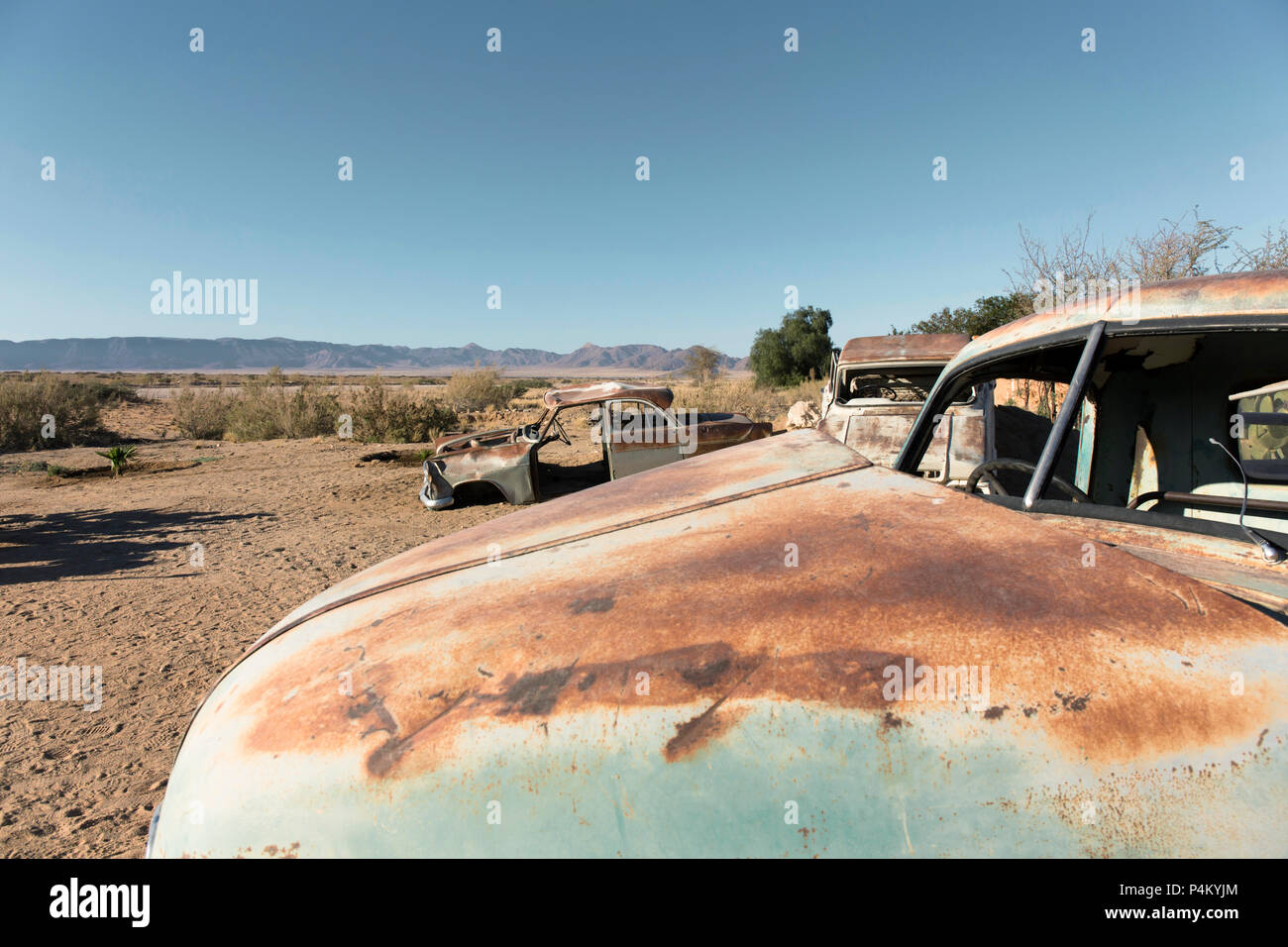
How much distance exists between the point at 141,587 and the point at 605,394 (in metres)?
5.02

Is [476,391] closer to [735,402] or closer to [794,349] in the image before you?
[735,402]

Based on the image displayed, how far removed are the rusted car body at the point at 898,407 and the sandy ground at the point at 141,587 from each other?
15.4 ft

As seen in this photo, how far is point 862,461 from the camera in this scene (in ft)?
5.79

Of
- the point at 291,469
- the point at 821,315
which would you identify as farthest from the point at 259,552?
the point at 821,315

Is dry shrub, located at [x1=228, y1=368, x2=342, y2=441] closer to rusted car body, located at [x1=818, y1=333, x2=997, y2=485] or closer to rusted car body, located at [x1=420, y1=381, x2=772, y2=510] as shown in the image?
rusted car body, located at [x1=420, y1=381, x2=772, y2=510]

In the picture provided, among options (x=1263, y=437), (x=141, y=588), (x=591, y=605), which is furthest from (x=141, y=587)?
(x=1263, y=437)

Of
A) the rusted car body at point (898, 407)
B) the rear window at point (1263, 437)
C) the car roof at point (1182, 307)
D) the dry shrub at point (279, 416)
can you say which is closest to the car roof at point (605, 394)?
the rusted car body at point (898, 407)

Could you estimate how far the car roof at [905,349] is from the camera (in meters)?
6.54

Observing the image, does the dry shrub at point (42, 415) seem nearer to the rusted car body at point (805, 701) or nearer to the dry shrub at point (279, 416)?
the dry shrub at point (279, 416)

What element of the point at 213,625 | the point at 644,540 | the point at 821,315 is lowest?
the point at 213,625

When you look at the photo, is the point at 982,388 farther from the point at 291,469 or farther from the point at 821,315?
the point at 821,315

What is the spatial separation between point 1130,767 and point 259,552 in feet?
24.9

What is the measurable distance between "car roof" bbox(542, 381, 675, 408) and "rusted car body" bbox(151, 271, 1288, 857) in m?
6.67
